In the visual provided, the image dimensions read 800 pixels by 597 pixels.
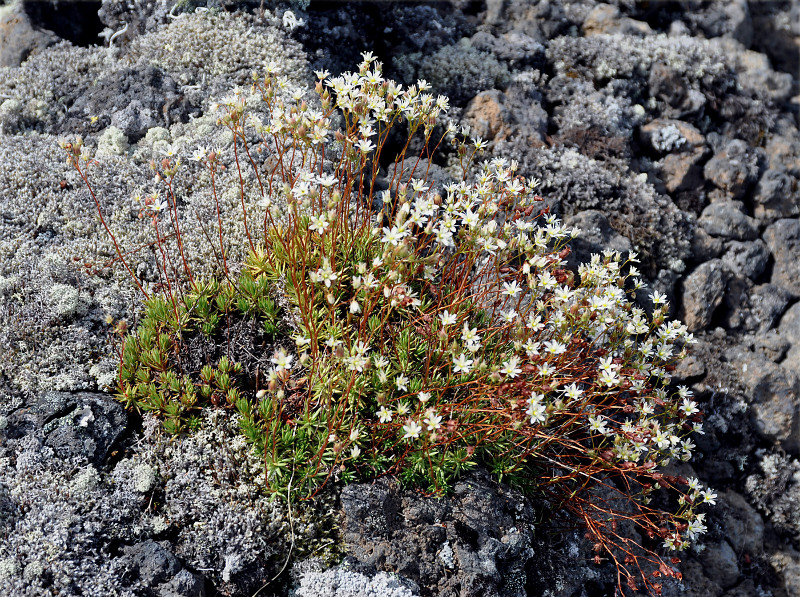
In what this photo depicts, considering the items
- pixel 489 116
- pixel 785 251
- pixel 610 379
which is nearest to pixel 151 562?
pixel 610 379

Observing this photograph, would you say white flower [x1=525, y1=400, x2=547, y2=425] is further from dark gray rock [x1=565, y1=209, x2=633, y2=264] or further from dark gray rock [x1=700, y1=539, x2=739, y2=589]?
dark gray rock [x1=700, y1=539, x2=739, y2=589]

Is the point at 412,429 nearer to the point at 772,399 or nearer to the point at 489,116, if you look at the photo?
the point at 489,116

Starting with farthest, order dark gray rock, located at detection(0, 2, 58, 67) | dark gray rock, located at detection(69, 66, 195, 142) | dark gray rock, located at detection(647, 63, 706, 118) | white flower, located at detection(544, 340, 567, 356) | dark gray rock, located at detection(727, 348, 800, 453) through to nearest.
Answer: dark gray rock, located at detection(647, 63, 706, 118), dark gray rock, located at detection(0, 2, 58, 67), dark gray rock, located at detection(69, 66, 195, 142), dark gray rock, located at detection(727, 348, 800, 453), white flower, located at detection(544, 340, 567, 356)

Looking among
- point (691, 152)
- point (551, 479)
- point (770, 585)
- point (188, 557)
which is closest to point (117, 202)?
point (188, 557)

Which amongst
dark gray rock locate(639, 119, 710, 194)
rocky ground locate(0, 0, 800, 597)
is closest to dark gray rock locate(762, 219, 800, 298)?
rocky ground locate(0, 0, 800, 597)

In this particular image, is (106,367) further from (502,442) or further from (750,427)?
(750,427)
